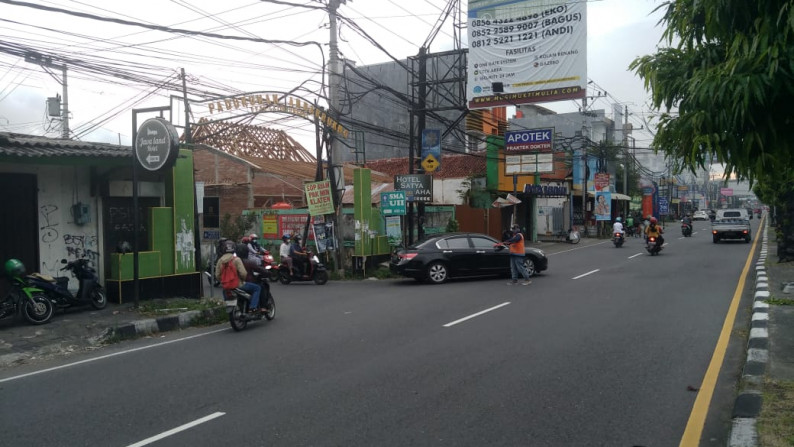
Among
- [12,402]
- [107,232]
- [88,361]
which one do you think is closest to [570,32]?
[107,232]

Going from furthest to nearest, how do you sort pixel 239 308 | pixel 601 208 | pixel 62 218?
pixel 601 208
pixel 62 218
pixel 239 308

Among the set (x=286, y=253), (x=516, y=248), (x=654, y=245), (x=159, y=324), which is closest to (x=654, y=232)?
(x=654, y=245)

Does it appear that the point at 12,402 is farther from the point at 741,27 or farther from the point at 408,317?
the point at 741,27

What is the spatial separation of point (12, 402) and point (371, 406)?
3.93m

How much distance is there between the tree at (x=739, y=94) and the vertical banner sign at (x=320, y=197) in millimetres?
14732

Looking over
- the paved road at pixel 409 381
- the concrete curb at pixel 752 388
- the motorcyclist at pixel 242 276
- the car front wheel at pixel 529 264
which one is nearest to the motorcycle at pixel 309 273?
the paved road at pixel 409 381

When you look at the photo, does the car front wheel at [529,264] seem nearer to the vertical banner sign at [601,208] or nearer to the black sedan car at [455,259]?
the black sedan car at [455,259]

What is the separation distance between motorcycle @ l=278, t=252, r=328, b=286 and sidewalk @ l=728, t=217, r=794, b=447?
11.3 meters

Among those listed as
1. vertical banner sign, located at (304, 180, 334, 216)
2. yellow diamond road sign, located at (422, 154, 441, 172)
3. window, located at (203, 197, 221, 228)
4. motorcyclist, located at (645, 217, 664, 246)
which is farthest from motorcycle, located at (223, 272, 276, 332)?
motorcyclist, located at (645, 217, 664, 246)

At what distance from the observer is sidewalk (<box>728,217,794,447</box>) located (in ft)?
16.5

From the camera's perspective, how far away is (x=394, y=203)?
796 inches

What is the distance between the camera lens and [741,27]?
13.8 feet

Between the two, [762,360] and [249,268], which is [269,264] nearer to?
[249,268]

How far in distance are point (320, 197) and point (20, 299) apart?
965 cm
